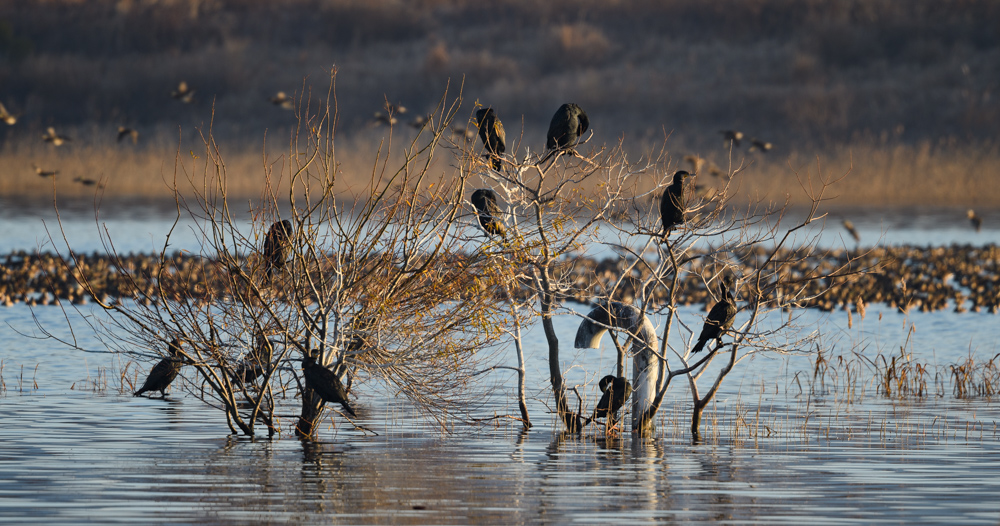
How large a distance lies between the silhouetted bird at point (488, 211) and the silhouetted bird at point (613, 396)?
162 centimetres

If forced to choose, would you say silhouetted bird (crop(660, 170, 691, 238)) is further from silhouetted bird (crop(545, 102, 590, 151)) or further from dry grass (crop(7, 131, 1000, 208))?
dry grass (crop(7, 131, 1000, 208))

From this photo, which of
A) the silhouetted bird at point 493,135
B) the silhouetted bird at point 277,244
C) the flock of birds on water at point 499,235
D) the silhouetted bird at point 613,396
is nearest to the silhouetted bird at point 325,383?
the flock of birds on water at point 499,235

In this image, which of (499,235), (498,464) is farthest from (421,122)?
(498,464)

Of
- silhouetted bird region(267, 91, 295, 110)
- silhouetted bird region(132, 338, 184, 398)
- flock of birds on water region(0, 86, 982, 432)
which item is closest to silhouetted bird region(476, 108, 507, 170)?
flock of birds on water region(0, 86, 982, 432)

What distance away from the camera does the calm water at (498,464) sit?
914cm

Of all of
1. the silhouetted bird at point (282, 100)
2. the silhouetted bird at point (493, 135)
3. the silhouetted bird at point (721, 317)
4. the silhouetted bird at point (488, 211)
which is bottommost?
the silhouetted bird at point (721, 317)

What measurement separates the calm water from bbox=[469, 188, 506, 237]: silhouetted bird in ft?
6.20

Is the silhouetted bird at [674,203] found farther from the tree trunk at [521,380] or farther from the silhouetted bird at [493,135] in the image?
the tree trunk at [521,380]

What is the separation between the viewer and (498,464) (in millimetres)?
11062

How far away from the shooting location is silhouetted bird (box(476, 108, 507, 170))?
38.2 feet

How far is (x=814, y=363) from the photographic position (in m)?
17.7

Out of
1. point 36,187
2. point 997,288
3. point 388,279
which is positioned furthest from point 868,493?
point 36,187

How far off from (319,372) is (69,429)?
2.88m

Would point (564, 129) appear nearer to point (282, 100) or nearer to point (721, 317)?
point (721, 317)
